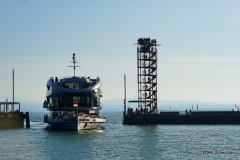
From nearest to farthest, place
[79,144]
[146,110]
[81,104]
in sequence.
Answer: [79,144] < [81,104] < [146,110]

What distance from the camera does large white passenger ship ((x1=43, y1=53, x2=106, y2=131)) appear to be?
90.8 m

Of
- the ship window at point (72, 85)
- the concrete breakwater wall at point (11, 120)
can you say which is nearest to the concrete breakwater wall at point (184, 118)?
the concrete breakwater wall at point (11, 120)

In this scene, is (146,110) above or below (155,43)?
below

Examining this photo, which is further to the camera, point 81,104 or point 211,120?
point 211,120

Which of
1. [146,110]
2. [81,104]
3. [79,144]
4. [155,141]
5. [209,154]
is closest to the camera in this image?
[209,154]

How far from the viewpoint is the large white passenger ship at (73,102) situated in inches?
3575

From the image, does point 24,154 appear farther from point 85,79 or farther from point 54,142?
point 85,79

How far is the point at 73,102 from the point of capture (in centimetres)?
9400

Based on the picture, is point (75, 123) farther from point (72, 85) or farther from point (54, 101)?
point (72, 85)

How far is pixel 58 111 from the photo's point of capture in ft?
316

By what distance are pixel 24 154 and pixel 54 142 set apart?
13060 millimetres

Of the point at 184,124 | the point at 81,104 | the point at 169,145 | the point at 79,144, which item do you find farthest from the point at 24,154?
the point at 184,124

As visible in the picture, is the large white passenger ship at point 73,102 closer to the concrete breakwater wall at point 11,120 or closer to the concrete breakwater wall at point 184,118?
the concrete breakwater wall at point 11,120

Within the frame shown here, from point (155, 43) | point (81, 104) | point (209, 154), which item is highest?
point (155, 43)
